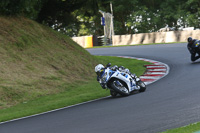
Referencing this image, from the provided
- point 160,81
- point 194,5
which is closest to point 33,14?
point 160,81

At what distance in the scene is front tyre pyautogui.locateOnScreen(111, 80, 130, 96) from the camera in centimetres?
1200

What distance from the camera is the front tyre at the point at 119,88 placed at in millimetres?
12000

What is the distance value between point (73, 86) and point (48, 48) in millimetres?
4723

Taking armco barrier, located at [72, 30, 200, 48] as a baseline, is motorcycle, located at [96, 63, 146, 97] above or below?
below

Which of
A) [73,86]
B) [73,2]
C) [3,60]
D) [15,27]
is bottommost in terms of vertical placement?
[73,86]

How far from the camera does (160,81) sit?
48.9 ft

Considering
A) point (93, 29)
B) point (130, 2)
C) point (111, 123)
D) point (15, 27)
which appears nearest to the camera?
point (111, 123)

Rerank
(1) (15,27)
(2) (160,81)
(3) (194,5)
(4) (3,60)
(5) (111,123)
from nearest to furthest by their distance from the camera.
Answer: (5) (111,123)
(2) (160,81)
(4) (3,60)
(1) (15,27)
(3) (194,5)

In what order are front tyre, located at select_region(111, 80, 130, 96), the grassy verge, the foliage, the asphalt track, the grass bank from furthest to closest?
the foliage → the grass bank → front tyre, located at select_region(111, 80, 130, 96) → the grassy verge → the asphalt track

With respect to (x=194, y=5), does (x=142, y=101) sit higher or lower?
lower

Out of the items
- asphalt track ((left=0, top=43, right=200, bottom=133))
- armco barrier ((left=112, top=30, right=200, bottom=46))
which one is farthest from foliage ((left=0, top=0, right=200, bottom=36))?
asphalt track ((left=0, top=43, right=200, bottom=133))

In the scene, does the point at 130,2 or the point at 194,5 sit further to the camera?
the point at 130,2

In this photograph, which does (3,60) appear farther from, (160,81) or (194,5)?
(194,5)

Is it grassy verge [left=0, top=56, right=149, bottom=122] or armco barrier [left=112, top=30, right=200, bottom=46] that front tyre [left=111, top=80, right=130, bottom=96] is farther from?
armco barrier [left=112, top=30, right=200, bottom=46]
